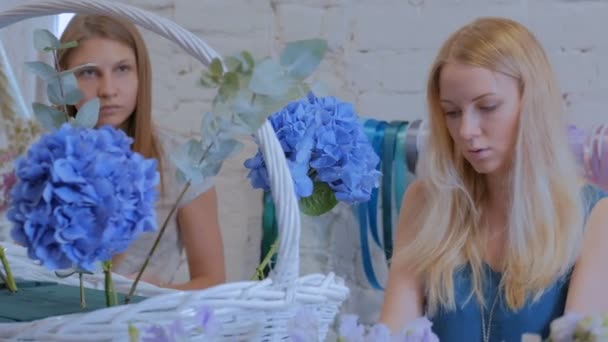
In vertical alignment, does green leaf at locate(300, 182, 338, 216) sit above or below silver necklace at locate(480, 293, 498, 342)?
above

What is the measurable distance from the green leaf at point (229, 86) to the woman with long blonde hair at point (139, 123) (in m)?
0.81

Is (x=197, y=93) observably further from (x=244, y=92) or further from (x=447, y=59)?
(x=244, y=92)

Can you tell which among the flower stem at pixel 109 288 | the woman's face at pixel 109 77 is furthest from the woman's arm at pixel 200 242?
the flower stem at pixel 109 288

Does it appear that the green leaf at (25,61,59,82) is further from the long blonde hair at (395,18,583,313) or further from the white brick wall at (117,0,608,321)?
the white brick wall at (117,0,608,321)

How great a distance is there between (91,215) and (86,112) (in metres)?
0.09

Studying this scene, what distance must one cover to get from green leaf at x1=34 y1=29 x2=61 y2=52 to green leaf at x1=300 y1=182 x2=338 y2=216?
204 mm

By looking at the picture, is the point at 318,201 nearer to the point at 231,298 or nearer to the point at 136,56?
A: the point at 231,298

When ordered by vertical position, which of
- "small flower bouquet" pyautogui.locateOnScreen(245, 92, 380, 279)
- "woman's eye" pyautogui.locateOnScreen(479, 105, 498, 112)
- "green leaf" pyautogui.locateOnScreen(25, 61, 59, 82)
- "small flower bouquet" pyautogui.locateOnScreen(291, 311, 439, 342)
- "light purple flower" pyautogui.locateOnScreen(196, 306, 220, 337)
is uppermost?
"green leaf" pyautogui.locateOnScreen(25, 61, 59, 82)

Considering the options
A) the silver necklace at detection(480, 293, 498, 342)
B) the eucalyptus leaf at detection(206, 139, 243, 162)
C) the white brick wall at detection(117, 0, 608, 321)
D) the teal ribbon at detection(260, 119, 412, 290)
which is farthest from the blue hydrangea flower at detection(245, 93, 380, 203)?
the white brick wall at detection(117, 0, 608, 321)

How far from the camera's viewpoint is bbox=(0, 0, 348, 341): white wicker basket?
1.56 ft

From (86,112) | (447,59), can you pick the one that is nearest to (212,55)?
(86,112)

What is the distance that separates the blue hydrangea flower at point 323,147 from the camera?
638 millimetres

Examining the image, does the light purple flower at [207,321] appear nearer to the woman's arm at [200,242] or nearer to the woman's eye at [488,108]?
the woman's eye at [488,108]

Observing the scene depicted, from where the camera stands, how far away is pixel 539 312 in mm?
1200
